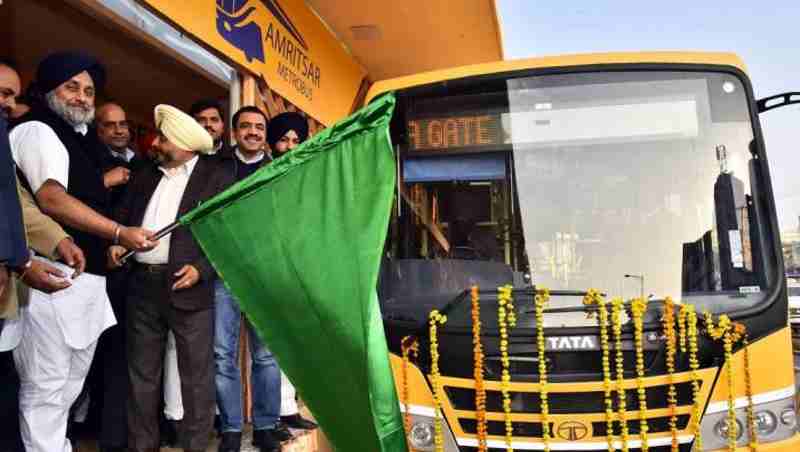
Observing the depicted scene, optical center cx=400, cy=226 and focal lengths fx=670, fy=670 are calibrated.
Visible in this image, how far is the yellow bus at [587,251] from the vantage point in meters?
2.51

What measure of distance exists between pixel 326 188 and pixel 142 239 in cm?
137

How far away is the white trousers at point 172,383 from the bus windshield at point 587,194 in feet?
4.80

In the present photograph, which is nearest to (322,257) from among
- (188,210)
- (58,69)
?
(188,210)

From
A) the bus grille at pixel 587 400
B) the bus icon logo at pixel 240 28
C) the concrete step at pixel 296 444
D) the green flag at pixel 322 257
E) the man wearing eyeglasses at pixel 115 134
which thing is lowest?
the concrete step at pixel 296 444

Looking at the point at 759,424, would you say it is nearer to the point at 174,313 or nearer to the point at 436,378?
the point at 436,378

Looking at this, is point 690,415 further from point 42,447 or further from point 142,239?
point 42,447

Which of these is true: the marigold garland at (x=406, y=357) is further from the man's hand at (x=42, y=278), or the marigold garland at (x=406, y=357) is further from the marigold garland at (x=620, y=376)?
the man's hand at (x=42, y=278)

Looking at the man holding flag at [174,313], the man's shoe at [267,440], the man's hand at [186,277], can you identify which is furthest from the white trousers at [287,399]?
the man's hand at [186,277]

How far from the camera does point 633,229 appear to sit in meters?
2.82

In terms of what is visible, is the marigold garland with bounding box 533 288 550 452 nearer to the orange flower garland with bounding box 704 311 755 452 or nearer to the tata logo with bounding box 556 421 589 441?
the tata logo with bounding box 556 421 589 441

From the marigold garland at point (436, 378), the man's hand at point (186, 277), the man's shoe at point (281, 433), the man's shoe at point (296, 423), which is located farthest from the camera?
the man's shoe at point (296, 423)

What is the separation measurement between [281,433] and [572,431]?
1.97 metres

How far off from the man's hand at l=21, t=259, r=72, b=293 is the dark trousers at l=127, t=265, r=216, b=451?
0.95 metres

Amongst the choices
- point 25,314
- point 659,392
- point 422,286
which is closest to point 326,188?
point 422,286
